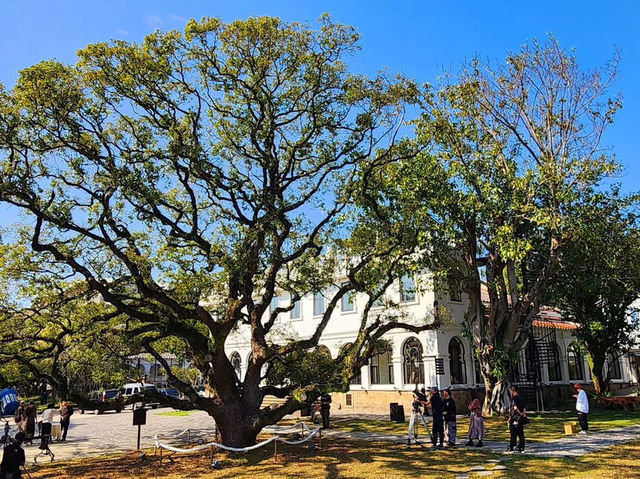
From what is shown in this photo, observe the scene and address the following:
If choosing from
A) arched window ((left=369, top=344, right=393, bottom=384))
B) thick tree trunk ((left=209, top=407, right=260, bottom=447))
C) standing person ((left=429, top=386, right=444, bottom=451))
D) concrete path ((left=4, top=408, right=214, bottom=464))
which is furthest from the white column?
thick tree trunk ((left=209, top=407, right=260, bottom=447))

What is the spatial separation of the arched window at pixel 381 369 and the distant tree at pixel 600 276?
9345mm

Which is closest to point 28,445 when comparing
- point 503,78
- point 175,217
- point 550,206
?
point 175,217

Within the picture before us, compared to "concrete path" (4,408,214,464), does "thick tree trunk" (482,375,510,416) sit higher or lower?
higher

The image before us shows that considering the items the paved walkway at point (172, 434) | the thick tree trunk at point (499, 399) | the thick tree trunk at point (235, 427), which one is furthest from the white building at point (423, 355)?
the thick tree trunk at point (235, 427)

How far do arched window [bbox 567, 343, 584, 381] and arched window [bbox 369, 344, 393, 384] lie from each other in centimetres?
1300

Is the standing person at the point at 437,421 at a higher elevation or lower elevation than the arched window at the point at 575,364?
lower

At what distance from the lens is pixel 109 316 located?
51.6ft

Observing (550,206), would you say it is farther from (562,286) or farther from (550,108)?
(562,286)

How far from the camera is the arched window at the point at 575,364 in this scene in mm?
34062

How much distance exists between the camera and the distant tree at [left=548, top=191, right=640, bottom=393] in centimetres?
2073

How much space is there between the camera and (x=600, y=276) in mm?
23547

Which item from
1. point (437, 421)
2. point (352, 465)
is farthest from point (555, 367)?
point (352, 465)

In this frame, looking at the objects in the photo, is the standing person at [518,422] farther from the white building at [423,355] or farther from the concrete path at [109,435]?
the concrete path at [109,435]

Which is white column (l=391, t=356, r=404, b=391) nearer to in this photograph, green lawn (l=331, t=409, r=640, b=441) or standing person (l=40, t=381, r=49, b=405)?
green lawn (l=331, t=409, r=640, b=441)
